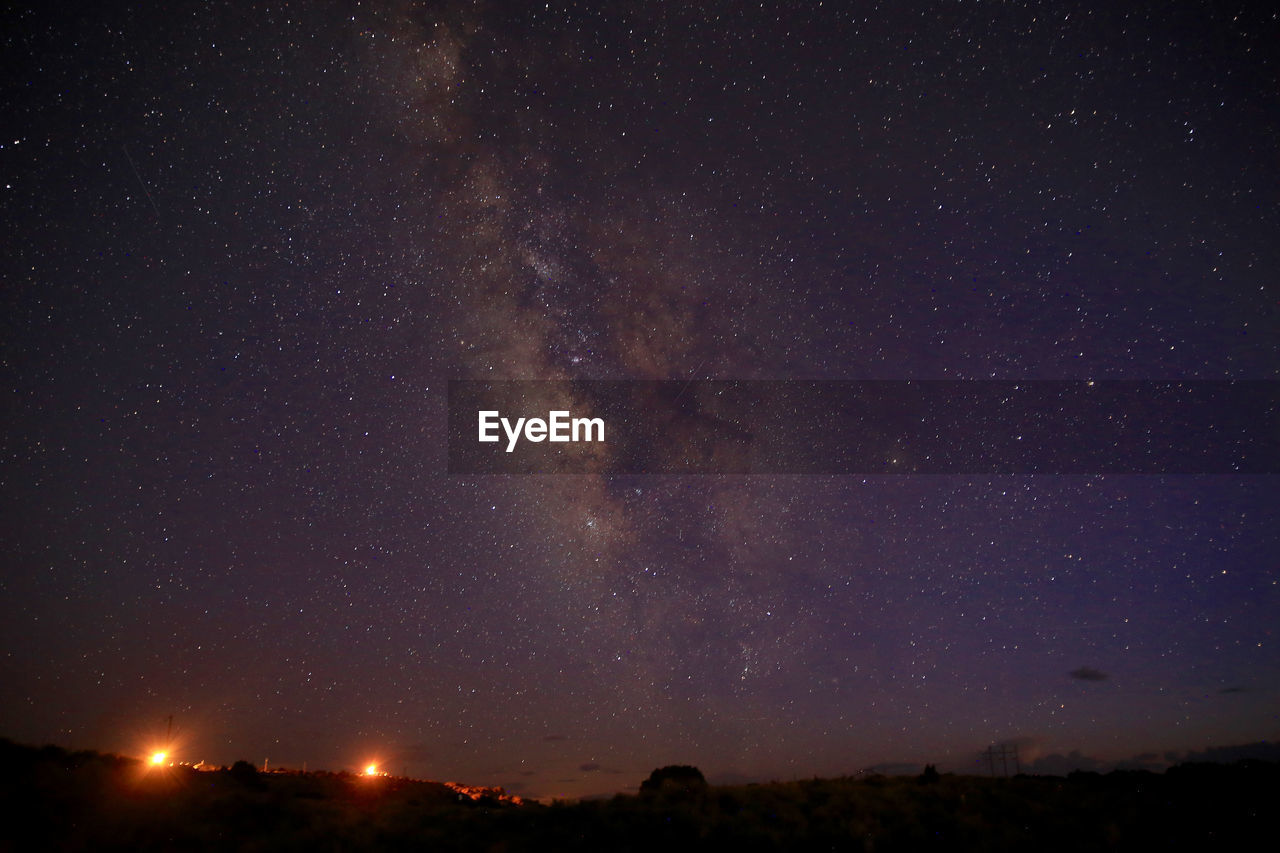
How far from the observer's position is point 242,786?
66.2 feet

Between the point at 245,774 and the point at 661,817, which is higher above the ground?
the point at 245,774

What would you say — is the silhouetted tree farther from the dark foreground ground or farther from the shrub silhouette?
the shrub silhouette

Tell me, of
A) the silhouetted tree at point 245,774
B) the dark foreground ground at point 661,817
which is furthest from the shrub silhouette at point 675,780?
the silhouetted tree at point 245,774

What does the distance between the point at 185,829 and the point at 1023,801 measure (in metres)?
19.5

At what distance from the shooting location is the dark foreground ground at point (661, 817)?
1441 centimetres

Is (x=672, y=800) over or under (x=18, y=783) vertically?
under

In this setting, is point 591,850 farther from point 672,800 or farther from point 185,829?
point 185,829

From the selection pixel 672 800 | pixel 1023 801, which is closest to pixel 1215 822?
pixel 1023 801

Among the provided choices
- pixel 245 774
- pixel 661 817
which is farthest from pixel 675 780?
pixel 245 774

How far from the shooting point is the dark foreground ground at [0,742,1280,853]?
14.4 meters

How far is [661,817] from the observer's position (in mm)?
16344

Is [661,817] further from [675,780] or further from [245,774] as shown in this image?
[245,774]

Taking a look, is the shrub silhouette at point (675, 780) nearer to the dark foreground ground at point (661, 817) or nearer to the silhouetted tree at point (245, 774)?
the dark foreground ground at point (661, 817)

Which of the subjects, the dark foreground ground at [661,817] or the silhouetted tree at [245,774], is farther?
the silhouetted tree at [245,774]
